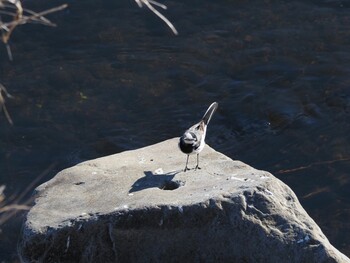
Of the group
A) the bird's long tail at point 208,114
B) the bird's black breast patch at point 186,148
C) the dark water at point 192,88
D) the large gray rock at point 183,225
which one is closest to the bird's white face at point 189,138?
the bird's black breast patch at point 186,148

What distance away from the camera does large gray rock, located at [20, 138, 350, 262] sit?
22.3ft

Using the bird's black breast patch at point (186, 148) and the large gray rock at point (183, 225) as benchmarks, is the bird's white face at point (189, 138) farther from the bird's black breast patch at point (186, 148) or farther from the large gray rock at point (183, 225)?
the large gray rock at point (183, 225)

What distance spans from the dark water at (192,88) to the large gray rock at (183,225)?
2278mm

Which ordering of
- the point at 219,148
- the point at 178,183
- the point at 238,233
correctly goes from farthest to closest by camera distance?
the point at 219,148 → the point at 178,183 → the point at 238,233

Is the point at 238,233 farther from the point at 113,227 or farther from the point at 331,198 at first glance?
the point at 331,198

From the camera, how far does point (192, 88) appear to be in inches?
484

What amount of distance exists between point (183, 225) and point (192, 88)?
5.59m

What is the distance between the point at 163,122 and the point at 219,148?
40.7 inches

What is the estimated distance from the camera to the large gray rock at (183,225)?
6.80 meters

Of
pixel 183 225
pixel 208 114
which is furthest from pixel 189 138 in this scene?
pixel 208 114

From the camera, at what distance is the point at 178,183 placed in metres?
7.71

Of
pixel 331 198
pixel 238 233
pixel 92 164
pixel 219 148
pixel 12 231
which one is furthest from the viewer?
pixel 219 148

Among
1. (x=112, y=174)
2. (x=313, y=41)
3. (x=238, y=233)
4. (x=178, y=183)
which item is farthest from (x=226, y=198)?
(x=313, y=41)

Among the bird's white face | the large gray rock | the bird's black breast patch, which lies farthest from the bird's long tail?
the large gray rock
